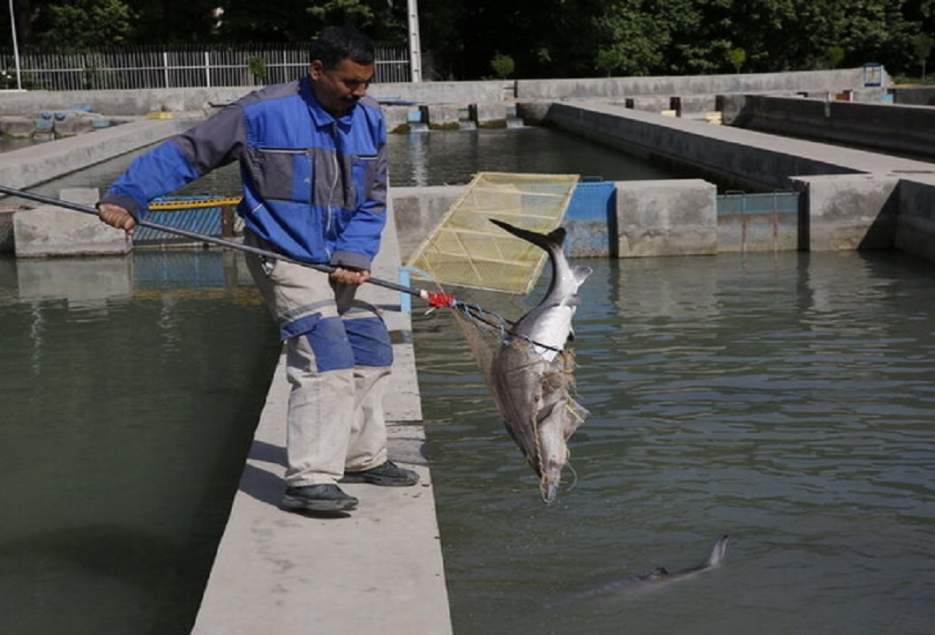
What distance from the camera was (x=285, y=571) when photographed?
4.45 m

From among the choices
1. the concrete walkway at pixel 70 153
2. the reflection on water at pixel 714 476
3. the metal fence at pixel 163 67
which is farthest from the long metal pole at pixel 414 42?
the reflection on water at pixel 714 476

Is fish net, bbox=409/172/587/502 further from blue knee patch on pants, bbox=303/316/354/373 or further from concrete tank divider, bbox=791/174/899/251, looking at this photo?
blue knee patch on pants, bbox=303/316/354/373

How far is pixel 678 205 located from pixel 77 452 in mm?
7912

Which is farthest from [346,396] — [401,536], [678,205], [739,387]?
[678,205]

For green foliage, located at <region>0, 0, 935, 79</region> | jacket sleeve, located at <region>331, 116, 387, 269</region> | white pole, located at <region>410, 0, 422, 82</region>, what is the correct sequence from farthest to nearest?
green foliage, located at <region>0, 0, 935, 79</region>
white pole, located at <region>410, 0, 422, 82</region>
jacket sleeve, located at <region>331, 116, 387, 269</region>

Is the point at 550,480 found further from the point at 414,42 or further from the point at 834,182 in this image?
the point at 414,42

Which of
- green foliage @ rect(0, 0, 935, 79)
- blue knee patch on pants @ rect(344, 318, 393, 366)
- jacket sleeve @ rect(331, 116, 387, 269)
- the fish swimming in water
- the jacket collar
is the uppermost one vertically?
green foliage @ rect(0, 0, 935, 79)

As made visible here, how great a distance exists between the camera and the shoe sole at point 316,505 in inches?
191

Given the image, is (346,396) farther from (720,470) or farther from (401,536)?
(720,470)

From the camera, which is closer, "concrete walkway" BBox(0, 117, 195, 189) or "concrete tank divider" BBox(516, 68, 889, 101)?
"concrete walkway" BBox(0, 117, 195, 189)

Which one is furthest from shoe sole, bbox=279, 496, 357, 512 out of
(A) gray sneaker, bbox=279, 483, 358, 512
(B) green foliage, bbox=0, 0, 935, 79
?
(B) green foliage, bbox=0, 0, 935, 79

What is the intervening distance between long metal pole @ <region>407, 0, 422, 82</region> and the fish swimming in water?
130 feet

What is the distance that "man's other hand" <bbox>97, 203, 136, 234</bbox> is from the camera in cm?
473

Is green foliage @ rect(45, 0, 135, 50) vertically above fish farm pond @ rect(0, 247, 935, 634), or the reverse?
green foliage @ rect(45, 0, 135, 50)
